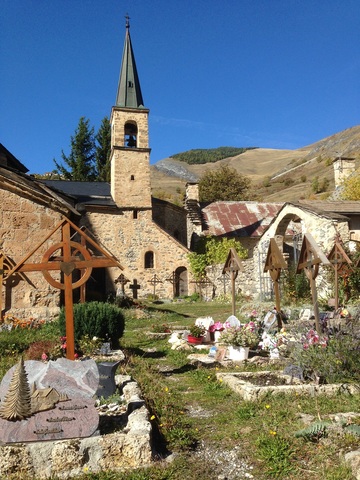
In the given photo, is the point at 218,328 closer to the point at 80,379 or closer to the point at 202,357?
the point at 202,357

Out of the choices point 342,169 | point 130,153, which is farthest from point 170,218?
point 342,169

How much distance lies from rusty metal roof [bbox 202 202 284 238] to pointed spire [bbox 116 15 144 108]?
30.8 feet

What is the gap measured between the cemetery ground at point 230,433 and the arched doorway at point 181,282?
18345 millimetres

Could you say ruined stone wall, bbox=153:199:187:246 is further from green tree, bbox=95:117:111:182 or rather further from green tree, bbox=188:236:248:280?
green tree, bbox=95:117:111:182

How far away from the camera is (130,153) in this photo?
26.1 m

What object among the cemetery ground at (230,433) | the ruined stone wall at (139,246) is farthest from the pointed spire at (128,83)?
the cemetery ground at (230,433)

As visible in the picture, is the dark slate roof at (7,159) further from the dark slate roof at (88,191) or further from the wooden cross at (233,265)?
the wooden cross at (233,265)

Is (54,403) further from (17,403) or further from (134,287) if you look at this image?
(134,287)

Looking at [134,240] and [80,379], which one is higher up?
[134,240]

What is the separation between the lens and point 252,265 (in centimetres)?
2345

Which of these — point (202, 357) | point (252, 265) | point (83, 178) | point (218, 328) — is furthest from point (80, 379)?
point (83, 178)

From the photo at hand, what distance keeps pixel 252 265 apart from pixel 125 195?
912 centimetres

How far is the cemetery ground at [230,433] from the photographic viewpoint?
342 cm

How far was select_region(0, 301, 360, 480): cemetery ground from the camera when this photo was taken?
11.2 ft
